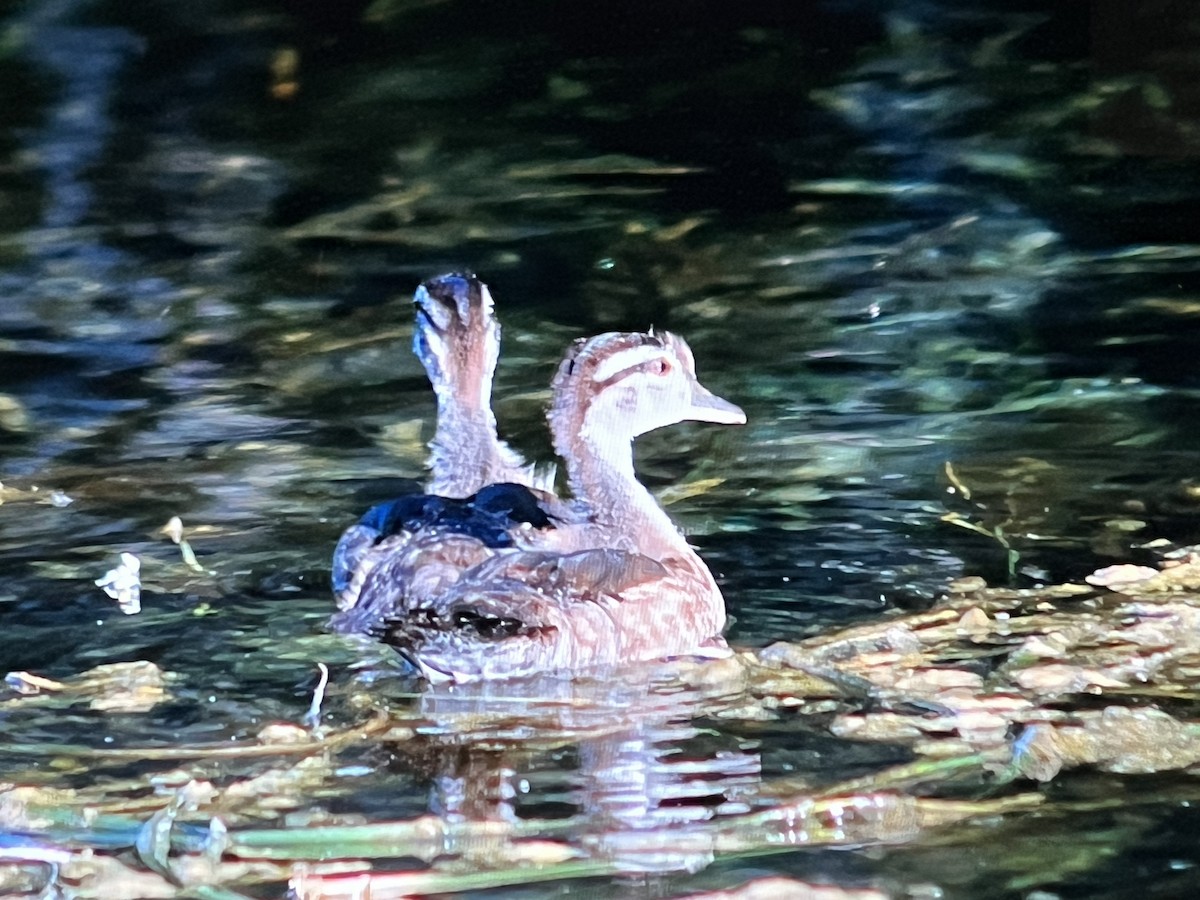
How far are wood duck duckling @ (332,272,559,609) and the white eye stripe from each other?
20.0 inches

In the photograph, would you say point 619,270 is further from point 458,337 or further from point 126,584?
point 126,584

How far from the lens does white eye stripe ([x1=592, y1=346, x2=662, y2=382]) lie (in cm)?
766

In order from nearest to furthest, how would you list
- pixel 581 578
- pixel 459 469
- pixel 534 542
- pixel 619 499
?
pixel 581 578
pixel 534 542
pixel 619 499
pixel 459 469

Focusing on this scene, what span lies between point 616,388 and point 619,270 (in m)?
3.08

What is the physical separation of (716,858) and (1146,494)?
4.00 metres

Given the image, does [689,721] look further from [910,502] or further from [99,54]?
[99,54]

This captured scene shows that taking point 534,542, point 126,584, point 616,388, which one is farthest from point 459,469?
point 126,584

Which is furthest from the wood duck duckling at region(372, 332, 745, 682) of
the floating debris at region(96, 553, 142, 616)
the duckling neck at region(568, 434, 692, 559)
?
the floating debris at region(96, 553, 142, 616)

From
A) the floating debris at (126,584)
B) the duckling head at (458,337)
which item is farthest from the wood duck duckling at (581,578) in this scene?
the floating debris at (126,584)

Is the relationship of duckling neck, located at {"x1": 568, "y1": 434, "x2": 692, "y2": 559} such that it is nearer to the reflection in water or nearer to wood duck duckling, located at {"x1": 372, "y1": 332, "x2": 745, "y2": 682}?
wood duck duckling, located at {"x1": 372, "y1": 332, "x2": 745, "y2": 682}

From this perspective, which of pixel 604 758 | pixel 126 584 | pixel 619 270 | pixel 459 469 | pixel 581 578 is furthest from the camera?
pixel 619 270

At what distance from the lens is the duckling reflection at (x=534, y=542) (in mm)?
6598

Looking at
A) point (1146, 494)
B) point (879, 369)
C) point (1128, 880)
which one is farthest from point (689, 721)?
point (879, 369)

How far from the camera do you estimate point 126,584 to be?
7.42m
